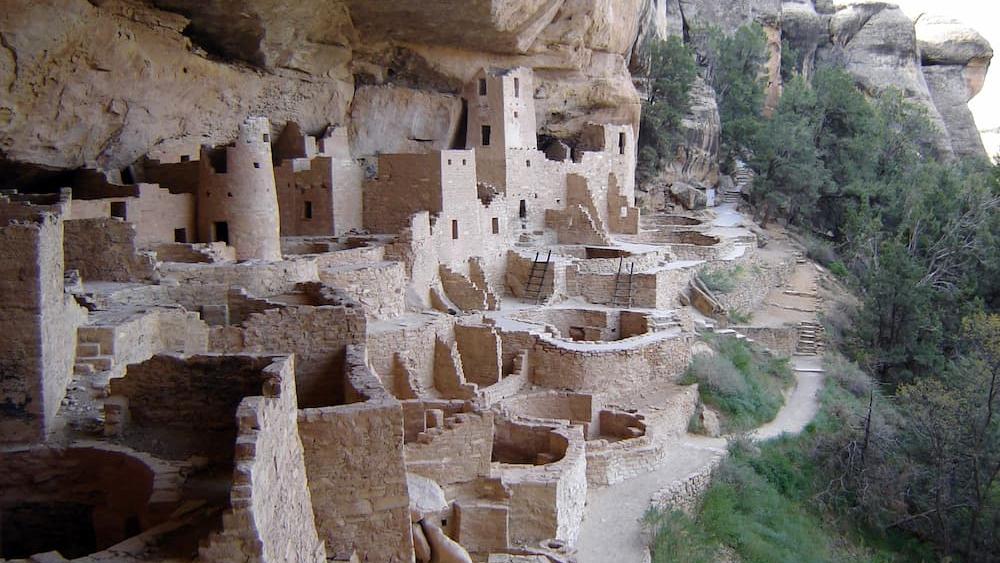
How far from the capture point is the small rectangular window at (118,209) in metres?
13.6

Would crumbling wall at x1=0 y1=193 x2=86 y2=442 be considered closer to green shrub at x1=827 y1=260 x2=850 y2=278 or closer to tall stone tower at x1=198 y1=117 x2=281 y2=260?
tall stone tower at x1=198 y1=117 x2=281 y2=260

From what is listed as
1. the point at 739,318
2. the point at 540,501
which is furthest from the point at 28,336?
the point at 739,318

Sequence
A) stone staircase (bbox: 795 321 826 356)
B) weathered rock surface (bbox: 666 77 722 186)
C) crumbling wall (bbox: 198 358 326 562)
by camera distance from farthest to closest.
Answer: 1. weathered rock surface (bbox: 666 77 722 186)
2. stone staircase (bbox: 795 321 826 356)
3. crumbling wall (bbox: 198 358 326 562)

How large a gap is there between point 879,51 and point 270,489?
40.6m

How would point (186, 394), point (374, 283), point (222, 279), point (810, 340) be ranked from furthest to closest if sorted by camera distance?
point (810, 340)
point (374, 283)
point (222, 279)
point (186, 394)

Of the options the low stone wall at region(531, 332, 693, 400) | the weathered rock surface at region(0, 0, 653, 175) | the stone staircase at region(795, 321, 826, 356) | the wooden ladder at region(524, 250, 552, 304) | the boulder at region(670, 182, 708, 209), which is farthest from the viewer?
the boulder at region(670, 182, 708, 209)

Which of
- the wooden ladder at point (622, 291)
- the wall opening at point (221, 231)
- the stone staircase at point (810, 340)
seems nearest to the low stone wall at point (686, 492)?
the wooden ladder at point (622, 291)

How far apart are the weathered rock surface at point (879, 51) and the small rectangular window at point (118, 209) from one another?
33.6 meters

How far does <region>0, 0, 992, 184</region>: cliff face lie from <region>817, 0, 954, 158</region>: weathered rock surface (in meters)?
14.6

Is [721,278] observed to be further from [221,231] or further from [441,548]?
[441,548]

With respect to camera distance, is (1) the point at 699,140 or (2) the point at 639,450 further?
(1) the point at 699,140

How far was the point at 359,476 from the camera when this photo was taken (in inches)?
272

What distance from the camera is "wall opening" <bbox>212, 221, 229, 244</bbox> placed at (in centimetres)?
1475

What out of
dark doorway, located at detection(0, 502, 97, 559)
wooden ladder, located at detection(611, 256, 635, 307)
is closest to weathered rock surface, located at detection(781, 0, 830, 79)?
wooden ladder, located at detection(611, 256, 635, 307)
